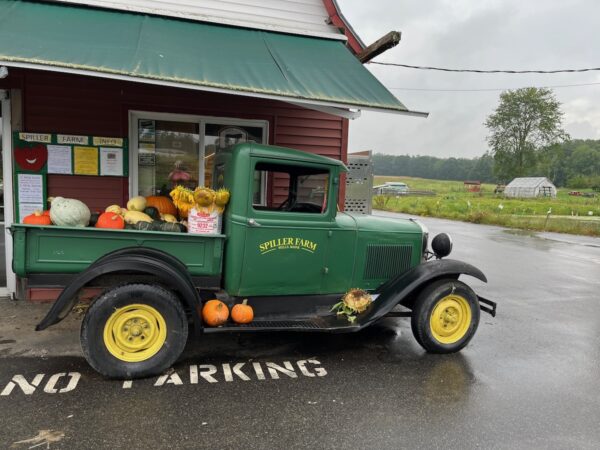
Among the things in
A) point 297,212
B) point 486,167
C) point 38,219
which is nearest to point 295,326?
point 297,212

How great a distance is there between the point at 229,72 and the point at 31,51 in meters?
1.82

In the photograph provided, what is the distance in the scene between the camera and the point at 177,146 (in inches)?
242

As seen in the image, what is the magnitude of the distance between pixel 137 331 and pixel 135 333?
0.02 meters

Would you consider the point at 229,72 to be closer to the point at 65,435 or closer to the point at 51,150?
the point at 51,150

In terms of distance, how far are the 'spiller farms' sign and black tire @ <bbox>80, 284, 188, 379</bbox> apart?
88cm

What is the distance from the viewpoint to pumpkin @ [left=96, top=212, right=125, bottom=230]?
359 centimetres

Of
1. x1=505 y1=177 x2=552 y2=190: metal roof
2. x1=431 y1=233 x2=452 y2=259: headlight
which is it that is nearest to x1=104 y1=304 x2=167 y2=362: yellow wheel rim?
x1=431 y1=233 x2=452 y2=259: headlight

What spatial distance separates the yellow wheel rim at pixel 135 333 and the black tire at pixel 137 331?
0.5 inches

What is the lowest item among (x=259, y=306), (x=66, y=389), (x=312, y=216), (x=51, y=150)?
(x=66, y=389)

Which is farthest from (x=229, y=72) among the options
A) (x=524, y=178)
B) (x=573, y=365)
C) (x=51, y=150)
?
(x=524, y=178)

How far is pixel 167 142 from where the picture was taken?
20.0 feet

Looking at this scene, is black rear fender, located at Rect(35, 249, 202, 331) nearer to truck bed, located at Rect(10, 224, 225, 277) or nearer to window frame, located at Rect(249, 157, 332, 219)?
truck bed, located at Rect(10, 224, 225, 277)

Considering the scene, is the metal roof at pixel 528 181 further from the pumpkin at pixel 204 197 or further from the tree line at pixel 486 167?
the pumpkin at pixel 204 197

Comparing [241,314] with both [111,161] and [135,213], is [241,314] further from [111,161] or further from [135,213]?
[111,161]
